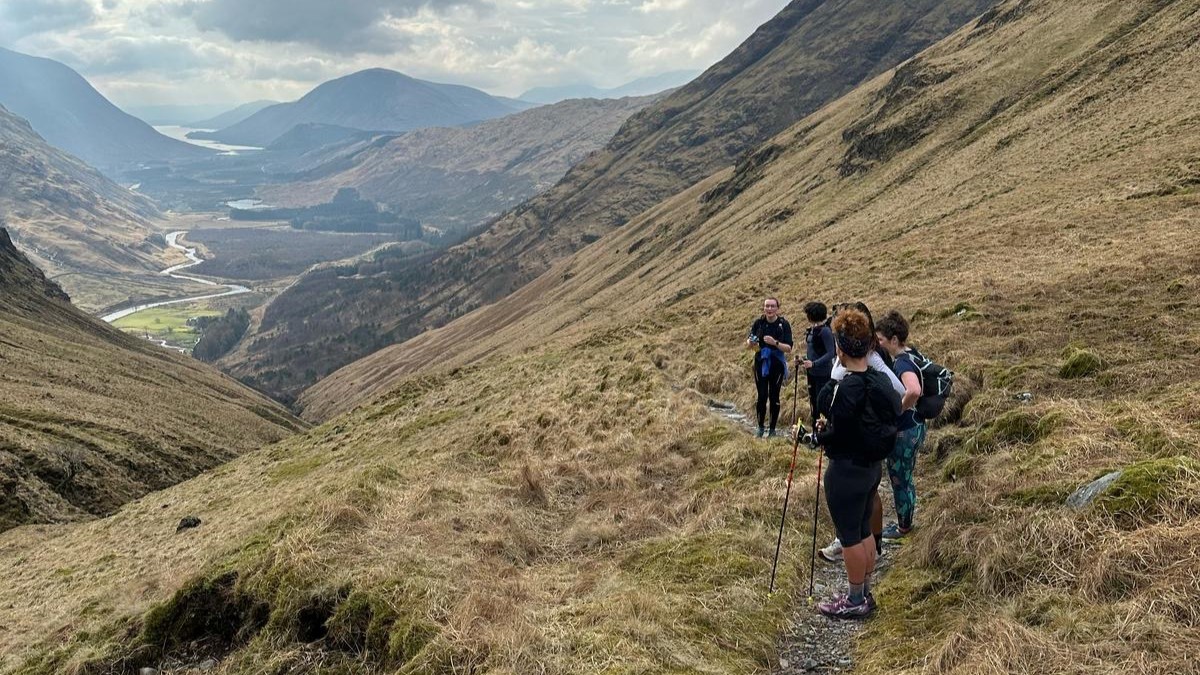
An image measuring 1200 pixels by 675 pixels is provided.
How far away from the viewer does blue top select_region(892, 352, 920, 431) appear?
817cm

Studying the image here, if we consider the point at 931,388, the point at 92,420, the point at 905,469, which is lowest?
the point at 905,469

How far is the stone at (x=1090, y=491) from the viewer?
6543 millimetres

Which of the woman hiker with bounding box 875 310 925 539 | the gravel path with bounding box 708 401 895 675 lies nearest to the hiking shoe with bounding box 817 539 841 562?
the gravel path with bounding box 708 401 895 675

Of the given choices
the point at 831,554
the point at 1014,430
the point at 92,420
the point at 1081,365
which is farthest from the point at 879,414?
the point at 92,420

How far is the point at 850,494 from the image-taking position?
711 cm

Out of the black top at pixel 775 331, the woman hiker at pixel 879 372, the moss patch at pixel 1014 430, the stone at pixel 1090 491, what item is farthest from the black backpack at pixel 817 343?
the stone at pixel 1090 491

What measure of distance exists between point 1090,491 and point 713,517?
486 cm

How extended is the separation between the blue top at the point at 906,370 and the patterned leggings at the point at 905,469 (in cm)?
11

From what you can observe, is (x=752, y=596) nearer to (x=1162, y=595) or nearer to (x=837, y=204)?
(x=1162, y=595)

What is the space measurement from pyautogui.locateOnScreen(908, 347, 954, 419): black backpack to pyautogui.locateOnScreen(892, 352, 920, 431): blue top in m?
0.09

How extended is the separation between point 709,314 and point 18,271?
135821 mm

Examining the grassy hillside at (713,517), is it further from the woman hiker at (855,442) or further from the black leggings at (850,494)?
the black leggings at (850,494)

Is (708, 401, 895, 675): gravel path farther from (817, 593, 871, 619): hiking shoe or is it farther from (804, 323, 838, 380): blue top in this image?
(804, 323, 838, 380): blue top

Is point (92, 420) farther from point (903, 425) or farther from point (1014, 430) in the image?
point (1014, 430)
